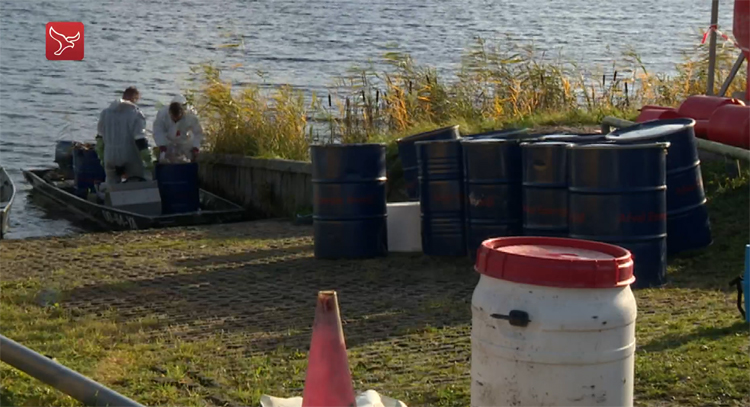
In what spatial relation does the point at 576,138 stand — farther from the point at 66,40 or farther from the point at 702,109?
the point at 66,40

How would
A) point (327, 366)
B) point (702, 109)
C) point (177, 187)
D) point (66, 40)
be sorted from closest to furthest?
point (327, 366) → point (702, 109) → point (177, 187) → point (66, 40)

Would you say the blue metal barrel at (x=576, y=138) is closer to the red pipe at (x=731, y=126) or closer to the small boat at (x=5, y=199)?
the red pipe at (x=731, y=126)

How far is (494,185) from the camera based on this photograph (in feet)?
31.8

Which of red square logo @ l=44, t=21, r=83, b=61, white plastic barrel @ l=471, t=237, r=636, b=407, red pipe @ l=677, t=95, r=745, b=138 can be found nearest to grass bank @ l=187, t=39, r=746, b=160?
red pipe @ l=677, t=95, r=745, b=138

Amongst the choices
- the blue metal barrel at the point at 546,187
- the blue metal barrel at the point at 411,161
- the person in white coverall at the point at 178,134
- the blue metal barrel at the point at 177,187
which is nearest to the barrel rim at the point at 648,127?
the blue metal barrel at the point at 546,187

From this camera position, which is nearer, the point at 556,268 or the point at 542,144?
the point at 556,268

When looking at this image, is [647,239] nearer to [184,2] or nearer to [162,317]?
[162,317]

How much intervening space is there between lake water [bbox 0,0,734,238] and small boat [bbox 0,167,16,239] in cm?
41

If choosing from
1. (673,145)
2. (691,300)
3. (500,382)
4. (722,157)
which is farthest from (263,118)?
(500,382)

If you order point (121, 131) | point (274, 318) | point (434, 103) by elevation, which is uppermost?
point (434, 103)

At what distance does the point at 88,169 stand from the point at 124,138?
91.0 inches

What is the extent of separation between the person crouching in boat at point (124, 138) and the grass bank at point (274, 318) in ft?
11.9

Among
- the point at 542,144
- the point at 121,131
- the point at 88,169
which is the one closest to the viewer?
the point at 542,144

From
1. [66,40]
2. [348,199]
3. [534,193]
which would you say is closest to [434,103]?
[348,199]
